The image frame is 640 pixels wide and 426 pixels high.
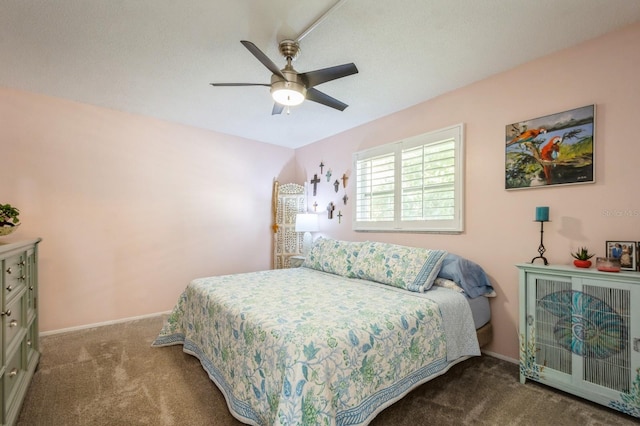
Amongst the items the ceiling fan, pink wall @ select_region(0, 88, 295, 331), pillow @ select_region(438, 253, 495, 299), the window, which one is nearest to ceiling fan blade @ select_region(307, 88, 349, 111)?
the ceiling fan

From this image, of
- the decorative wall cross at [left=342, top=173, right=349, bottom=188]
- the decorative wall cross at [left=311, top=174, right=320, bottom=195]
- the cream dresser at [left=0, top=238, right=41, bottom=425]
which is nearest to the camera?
the cream dresser at [left=0, top=238, right=41, bottom=425]

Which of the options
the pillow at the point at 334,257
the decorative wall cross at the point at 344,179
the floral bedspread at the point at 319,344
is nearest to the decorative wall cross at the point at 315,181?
the decorative wall cross at the point at 344,179

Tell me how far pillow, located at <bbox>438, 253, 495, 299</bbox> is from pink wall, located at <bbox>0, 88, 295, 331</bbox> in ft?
9.50

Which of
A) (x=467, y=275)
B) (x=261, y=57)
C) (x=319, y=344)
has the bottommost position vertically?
(x=319, y=344)

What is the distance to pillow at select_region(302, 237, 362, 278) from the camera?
2.98 metres

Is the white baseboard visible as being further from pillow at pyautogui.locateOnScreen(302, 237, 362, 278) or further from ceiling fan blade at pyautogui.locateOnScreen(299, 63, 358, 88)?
ceiling fan blade at pyautogui.locateOnScreen(299, 63, 358, 88)

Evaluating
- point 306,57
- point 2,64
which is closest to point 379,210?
point 306,57

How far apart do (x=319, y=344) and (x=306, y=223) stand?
2.90 m

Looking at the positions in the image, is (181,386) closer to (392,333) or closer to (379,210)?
(392,333)

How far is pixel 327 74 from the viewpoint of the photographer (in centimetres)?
196

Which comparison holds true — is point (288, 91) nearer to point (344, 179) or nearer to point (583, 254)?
point (344, 179)

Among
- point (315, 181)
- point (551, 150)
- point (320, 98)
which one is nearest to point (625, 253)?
point (551, 150)

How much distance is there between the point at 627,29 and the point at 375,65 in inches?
66.1

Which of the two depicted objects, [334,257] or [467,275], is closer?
[467,275]
